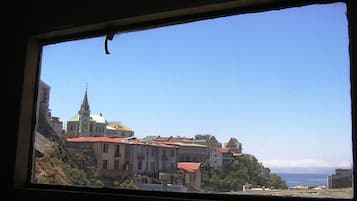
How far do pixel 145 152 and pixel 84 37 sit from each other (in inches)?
21.7

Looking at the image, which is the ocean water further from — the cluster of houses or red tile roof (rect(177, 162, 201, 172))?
red tile roof (rect(177, 162, 201, 172))

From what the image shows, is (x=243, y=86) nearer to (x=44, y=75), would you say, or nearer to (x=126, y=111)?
(x=126, y=111)

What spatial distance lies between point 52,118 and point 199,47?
71 centimetres

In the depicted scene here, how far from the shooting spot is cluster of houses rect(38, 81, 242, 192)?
55.2 inches

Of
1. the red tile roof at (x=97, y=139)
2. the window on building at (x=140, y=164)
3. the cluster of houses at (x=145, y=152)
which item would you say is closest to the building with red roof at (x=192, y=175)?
the cluster of houses at (x=145, y=152)

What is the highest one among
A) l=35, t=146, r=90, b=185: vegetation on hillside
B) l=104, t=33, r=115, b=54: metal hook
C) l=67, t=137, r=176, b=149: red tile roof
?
l=104, t=33, r=115, b=54: metal hook

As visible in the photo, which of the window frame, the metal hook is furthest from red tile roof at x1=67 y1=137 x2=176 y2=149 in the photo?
the metal hook

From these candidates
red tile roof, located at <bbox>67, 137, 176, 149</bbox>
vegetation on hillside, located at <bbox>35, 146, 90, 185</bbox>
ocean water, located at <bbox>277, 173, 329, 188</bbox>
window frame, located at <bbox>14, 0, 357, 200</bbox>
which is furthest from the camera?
vegetation on hillside, located at <bbox>35, 146, 90, 185</bbox>

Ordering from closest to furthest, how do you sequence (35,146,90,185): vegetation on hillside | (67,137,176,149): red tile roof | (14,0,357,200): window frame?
(14,0,357,200): window frame
(67,137,176,149): red tile roof
(35,146,90,185): vegetation on hillside

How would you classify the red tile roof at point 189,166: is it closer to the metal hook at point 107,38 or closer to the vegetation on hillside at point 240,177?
the vegetation on hillside at point 240,177

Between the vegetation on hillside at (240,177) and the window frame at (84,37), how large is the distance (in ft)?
0.12

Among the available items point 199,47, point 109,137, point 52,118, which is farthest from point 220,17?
point 52,118

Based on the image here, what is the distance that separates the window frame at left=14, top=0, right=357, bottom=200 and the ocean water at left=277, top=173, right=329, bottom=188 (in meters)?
Result: 0.06

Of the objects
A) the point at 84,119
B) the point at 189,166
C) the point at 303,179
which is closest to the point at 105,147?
the point at 84,119
